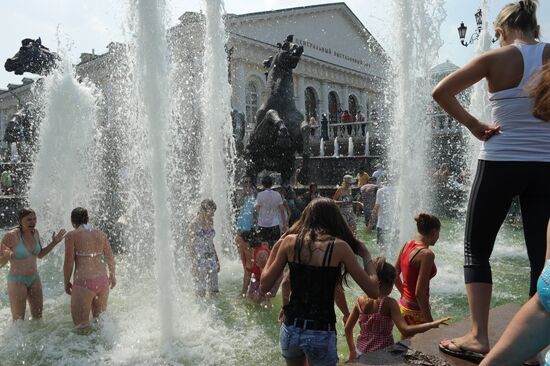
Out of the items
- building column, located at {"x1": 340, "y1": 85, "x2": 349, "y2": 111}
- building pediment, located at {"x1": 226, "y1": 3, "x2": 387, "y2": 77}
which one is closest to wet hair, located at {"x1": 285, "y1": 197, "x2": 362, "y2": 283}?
building pediment, located at {"x1": 226, "y1": 3, "x2": 387, "y2": 77}

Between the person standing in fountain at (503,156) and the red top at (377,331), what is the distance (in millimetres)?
846

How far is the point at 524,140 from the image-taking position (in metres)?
2.47

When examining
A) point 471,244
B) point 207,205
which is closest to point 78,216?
point 207,205

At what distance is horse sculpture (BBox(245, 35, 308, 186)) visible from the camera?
11.2 m

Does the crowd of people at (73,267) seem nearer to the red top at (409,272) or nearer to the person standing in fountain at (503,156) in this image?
the red top at (409,272)

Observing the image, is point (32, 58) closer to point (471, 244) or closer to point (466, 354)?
point (471, 244)

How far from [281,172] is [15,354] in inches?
275

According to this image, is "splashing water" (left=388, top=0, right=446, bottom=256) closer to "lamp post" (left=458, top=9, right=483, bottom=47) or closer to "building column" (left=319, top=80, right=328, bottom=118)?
"lamp post" (left=458, top=9, right=483, bottom=47)

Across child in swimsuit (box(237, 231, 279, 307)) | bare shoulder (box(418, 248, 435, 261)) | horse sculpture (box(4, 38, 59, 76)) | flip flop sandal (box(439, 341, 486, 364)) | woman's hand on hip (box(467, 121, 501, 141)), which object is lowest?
child in swimsuit (box(237, 231, 279, 307))

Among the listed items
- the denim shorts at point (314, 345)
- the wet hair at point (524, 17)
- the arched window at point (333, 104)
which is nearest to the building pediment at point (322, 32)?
the arched window at point (333, 104)

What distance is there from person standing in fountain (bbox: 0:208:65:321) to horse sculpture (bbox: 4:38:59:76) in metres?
7.66

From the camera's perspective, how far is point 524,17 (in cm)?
258

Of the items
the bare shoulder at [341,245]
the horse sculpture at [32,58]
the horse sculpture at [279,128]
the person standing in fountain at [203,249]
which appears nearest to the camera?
the bare shoulder at [341,245]

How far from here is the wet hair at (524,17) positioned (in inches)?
101
